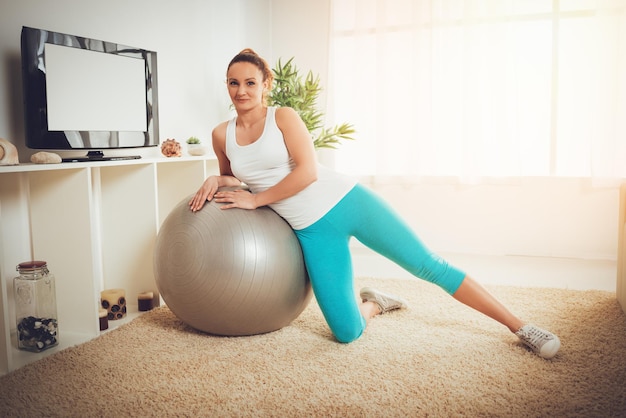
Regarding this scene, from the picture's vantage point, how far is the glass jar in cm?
211

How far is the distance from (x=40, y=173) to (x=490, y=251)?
11.2 ft

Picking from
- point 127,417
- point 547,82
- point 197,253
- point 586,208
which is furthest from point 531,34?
A: point 127,417

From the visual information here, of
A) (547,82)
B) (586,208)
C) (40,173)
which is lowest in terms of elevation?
(586,208)

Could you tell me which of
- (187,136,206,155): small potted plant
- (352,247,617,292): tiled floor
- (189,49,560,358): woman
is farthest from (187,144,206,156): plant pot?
(352,247,617,292): tiled floor

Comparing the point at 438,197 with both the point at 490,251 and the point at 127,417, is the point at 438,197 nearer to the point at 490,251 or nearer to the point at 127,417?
the point at 490,251

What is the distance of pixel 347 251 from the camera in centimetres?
215

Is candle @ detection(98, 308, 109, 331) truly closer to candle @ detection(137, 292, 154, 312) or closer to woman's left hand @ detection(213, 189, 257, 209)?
candle @ detection(137, 292, 154, 312)

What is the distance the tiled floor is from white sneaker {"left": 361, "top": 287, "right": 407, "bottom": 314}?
885 millimetres

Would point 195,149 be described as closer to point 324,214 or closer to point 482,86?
point 324,214

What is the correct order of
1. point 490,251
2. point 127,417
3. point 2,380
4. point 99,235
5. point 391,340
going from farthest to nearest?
point 490,251 < point 99,235 < point 391,340 < point 2,380 < point 127,417

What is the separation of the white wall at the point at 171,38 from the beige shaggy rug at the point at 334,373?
1.00m

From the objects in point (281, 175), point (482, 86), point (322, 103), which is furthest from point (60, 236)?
point (482, 86)

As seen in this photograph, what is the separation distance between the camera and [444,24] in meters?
4.29

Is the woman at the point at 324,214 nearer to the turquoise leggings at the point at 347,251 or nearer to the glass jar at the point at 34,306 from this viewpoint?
the turquoise leggings at the point at 347,251
